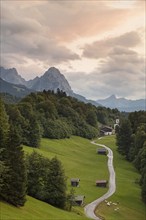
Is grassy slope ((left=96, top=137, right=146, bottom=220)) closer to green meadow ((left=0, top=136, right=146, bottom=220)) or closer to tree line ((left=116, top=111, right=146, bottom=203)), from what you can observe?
green meadow ((left=0, top=136, right=146, bottom=220))

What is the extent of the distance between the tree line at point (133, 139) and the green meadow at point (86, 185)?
121 inches

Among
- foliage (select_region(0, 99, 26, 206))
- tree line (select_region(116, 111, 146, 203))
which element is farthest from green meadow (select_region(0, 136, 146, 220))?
tree line (select_region(116, 111, 146, 203))

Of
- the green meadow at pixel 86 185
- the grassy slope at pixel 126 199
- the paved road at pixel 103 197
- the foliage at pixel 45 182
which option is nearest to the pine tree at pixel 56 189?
the foliage at pixel 45 182

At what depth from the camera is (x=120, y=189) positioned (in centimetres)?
9300

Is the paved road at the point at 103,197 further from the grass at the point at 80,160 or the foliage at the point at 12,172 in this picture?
the foliage at the point at 12,172

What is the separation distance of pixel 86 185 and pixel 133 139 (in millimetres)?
48267

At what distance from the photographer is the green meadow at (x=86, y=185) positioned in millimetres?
52531

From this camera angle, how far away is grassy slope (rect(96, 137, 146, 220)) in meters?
74.5

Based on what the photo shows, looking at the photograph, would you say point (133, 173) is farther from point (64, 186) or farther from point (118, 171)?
point (64, 186)

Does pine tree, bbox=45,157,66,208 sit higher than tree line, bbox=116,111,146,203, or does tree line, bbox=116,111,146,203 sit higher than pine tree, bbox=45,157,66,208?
tree line, bbox=116,111,146,203

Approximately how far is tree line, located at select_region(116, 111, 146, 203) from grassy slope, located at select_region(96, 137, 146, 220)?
450 cm

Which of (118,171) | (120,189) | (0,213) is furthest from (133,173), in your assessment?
(0,213)

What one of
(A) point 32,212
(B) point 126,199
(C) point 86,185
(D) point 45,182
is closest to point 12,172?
(A) point 32,212

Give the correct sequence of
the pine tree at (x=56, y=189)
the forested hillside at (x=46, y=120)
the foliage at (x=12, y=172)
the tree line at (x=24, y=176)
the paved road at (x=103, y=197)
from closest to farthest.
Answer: the foliage at (x=12, y=172) < the tree line at (x=24, y=176) < the pine tree at (x=56, y=189) < the paved road at (x=103, y=197) < the forested hillside at (x=46, y=120)
